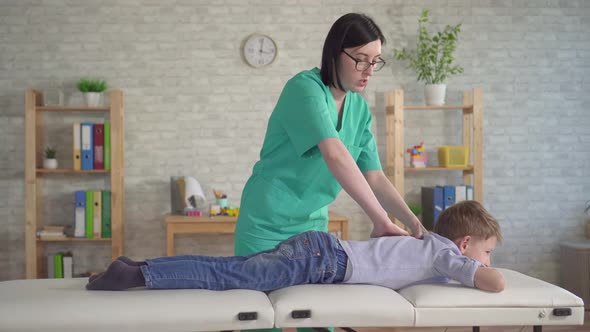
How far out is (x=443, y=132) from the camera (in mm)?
4902

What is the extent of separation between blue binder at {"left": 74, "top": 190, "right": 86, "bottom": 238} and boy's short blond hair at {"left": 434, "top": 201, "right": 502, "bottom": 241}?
2956 mm

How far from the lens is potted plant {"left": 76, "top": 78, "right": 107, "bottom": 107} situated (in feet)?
14.7

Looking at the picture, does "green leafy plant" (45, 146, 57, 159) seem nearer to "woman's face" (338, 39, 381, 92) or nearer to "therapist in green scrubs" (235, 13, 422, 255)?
"therapist in green scrubs" (235, 13, 422, 255)

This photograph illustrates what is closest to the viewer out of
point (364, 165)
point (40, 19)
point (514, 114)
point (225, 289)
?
point (225, 289)

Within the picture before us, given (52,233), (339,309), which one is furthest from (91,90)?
(339,309)

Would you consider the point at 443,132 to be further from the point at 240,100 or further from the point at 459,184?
the point at 240,100

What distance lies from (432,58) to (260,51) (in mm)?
1189

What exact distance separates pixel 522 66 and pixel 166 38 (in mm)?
2564

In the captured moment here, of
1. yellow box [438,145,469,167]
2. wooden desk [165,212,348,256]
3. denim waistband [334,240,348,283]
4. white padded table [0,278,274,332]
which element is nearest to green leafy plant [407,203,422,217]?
yellow box [438,145,469,167]

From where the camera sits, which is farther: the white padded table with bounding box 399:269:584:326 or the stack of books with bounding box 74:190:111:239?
the stack of books with bounding box 74:190:111:239

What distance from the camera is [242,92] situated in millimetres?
4754

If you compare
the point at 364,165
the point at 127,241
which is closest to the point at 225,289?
the point at 364,165

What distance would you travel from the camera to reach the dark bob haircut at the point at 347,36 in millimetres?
1957

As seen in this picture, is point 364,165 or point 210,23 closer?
point 364,165
